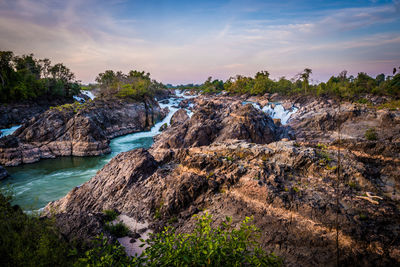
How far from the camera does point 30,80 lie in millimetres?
49000

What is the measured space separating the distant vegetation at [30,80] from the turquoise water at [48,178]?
86.3 feet

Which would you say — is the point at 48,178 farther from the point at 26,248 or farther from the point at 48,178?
the point at 26,248

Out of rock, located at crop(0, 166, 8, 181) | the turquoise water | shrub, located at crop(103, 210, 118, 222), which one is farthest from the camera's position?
rock, located at crop(0, 166, 8, 181)

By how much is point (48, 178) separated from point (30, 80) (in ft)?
126

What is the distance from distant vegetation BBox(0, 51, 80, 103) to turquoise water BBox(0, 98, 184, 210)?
2630 cm

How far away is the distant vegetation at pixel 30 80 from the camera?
43312mm

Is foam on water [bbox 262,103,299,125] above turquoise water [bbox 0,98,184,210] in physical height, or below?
above

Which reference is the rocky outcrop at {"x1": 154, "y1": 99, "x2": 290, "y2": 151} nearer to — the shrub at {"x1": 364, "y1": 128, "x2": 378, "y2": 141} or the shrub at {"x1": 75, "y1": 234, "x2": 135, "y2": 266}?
the shrub at {"x1": 364, "y1": 128, "x2": 378, "y2": 141}

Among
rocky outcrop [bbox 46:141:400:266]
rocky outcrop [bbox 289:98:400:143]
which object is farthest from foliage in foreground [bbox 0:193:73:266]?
rocky outcrop [bbox 289:98:400:143]

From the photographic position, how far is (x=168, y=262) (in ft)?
12.7

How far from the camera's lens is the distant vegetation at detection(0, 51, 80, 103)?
142ft

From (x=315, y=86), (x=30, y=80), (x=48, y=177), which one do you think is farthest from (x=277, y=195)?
(x=315, y=86)

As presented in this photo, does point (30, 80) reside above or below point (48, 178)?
above

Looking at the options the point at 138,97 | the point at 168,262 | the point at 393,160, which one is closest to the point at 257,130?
the point at 393,160
